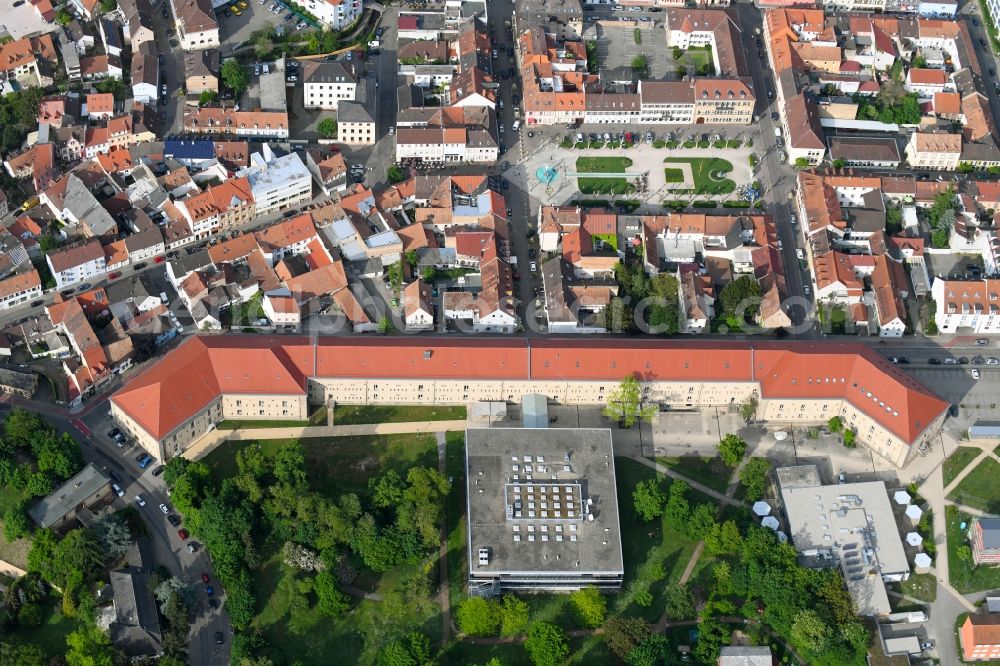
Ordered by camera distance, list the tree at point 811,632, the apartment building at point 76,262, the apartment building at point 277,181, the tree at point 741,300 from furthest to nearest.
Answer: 1. the apartment building at point 277,181
2. the tree at point 741,300
3. the apartment building at point 76,262
4. the tree at point 811,632

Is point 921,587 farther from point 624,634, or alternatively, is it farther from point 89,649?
point 89,649

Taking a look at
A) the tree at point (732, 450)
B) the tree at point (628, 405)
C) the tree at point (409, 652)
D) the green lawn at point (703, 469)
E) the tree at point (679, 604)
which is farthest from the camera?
the tree at point (628, 405)

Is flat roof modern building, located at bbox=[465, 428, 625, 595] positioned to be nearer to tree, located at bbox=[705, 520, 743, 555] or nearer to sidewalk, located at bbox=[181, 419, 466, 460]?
sidewalk, located at bbox=[181, 419, 466, 460]

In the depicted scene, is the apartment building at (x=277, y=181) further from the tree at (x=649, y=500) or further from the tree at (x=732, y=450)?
the tree at (x=732, y=450)

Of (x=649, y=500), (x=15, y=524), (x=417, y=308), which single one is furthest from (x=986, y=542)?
(x=15, y=524)

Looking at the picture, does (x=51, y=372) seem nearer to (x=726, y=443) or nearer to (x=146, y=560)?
(x=146, y=560)

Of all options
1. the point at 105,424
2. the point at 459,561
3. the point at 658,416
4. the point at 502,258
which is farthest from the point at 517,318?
the point at 105,424

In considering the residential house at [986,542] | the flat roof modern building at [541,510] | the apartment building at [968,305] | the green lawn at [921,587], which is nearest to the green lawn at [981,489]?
the residential house at [986,542]
